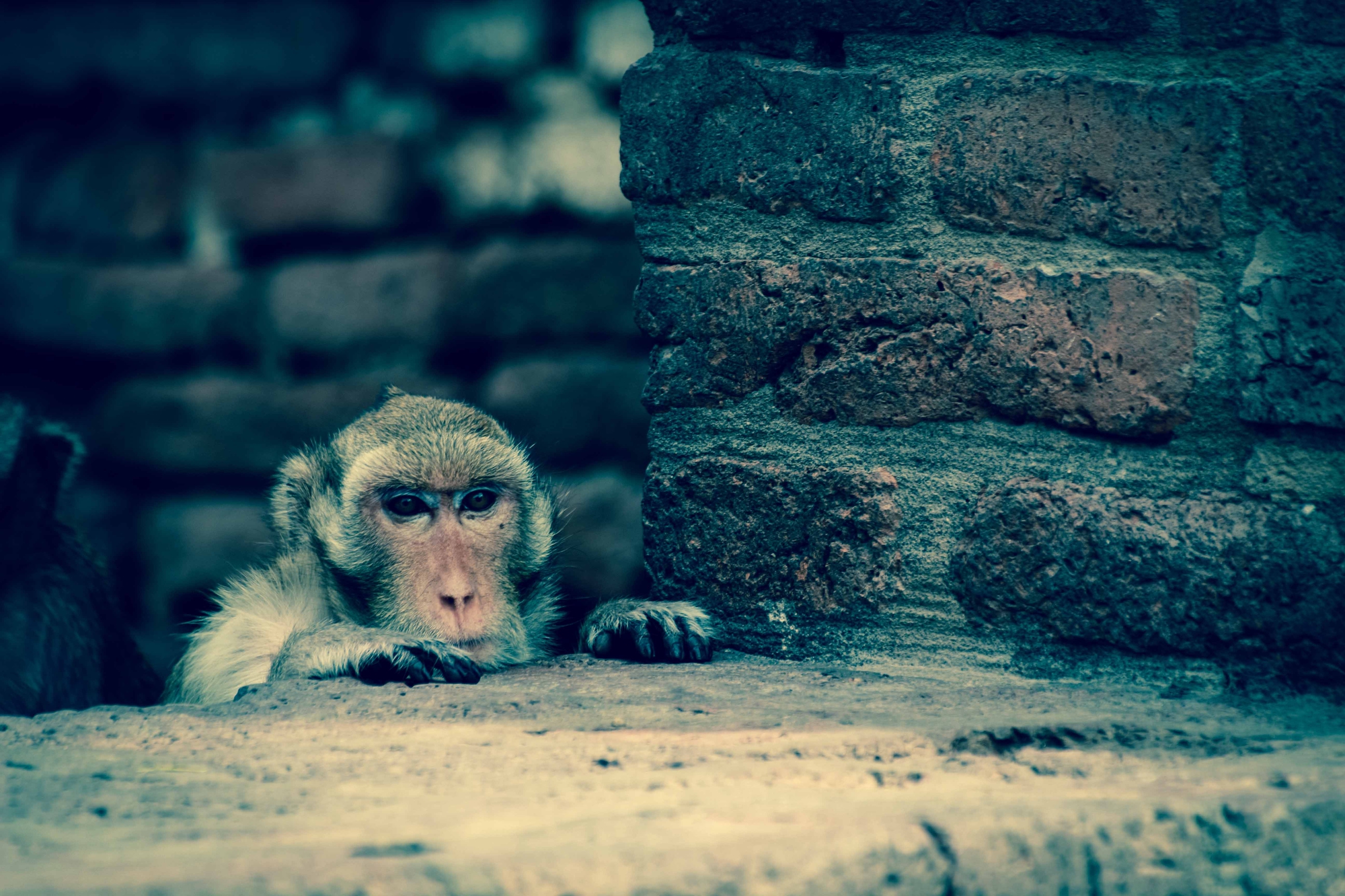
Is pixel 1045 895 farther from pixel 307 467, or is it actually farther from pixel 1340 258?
pixel 307 467

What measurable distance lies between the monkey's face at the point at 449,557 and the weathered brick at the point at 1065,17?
116 centimetres

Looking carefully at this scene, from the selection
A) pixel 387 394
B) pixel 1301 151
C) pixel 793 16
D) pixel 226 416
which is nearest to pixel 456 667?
pixel 387 394

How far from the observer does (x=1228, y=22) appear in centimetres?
150

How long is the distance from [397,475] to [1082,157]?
4.08 ft

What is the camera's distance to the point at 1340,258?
1480 millimetres

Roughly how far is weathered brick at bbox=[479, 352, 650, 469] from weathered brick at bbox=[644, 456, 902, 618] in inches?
47.5

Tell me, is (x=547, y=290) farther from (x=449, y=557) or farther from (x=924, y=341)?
(x=924, y=341)

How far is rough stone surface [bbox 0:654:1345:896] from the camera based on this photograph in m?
0.95

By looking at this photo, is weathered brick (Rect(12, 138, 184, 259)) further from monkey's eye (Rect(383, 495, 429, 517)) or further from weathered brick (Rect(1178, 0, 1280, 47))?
weathered brick (Rect(1178, 0, 1280, 47))

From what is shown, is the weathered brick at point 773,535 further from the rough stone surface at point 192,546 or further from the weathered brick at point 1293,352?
the rough stone surface at point 192,546

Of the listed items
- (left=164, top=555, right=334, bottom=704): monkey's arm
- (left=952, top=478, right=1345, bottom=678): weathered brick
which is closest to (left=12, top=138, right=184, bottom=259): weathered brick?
(left=164, top=555, right=334, bottom=704): monkey's arm

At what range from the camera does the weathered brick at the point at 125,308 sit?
10.6 feet

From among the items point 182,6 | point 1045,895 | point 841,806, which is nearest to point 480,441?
point 841,806

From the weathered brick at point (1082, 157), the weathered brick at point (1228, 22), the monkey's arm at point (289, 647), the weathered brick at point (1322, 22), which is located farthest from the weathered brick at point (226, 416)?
the weathered brick at point (1322, 22)
